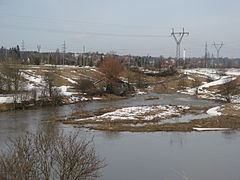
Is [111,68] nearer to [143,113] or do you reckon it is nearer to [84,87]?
[84,87]

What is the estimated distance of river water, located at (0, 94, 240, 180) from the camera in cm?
1681

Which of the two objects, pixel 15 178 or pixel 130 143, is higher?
pixel 15 178

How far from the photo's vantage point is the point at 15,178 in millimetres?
8938

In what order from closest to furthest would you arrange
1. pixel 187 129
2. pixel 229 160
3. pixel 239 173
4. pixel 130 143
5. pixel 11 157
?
pixel 11 157 → pixel 239 173 → pixel 229 160 → pixel 130 143 → pixel 187 129

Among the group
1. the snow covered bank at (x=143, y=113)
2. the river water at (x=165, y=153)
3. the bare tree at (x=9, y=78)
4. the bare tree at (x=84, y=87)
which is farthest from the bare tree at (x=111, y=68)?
the river water at (x=165, y=153)

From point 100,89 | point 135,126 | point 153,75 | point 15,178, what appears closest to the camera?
point 15,178

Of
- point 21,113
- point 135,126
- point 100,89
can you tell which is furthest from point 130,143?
point 100,89

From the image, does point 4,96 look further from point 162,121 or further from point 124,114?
point 162,121

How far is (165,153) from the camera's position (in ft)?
68.1

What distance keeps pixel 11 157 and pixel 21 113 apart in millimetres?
28965

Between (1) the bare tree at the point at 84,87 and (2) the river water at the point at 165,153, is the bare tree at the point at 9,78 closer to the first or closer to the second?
(1) the bare tree at the point at 84,87

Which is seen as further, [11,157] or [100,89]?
[100,89]

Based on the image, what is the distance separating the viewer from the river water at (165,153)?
16.8 meters

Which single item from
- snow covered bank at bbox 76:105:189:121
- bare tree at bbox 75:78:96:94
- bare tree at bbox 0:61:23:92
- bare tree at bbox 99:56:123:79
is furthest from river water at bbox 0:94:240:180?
bare tree at bbox 99:56:123:79
